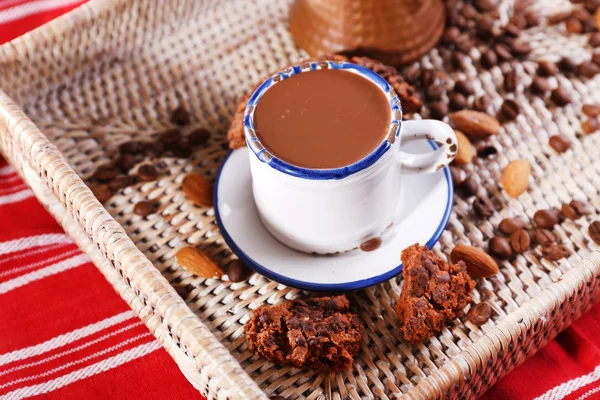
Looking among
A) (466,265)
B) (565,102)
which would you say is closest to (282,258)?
(466,265)

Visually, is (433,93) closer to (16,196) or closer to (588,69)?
(588,69)

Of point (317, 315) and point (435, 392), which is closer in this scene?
point (435, 392)

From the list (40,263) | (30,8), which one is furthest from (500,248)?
(30,8)

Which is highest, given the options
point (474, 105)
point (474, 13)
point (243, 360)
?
point (474, 13)

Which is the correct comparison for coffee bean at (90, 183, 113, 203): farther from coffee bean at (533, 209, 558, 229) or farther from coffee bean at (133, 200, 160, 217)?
coffee bean at (533, 209, 558, 229)

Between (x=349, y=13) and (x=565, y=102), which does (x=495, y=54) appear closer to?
(x=565, y=102)

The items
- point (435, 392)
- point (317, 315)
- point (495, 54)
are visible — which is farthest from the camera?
point (495, 54)

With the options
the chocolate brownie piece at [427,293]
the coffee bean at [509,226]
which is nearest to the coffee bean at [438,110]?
the coffee bean at [509,226]
